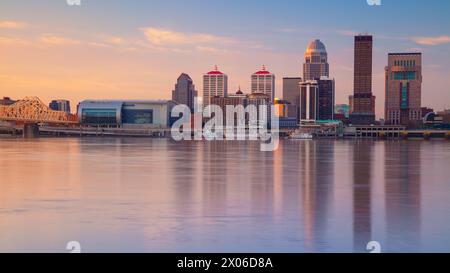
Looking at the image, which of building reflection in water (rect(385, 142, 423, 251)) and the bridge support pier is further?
the bridge support pier

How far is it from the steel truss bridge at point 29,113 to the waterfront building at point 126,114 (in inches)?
260

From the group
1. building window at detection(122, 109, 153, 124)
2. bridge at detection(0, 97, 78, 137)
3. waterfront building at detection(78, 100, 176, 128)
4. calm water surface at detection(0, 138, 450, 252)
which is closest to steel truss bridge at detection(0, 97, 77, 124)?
bridge at detection(0, 97, 78, 137)

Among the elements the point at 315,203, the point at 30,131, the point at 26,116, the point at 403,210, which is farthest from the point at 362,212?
the point at 26,116

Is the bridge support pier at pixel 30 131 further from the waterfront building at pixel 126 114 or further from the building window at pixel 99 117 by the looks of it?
the waterfront building at pixel 126 114

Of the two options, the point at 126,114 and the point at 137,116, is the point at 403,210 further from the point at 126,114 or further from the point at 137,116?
the point at 126,114

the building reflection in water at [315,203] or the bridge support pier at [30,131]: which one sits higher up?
the building reflection in water at [315,203]

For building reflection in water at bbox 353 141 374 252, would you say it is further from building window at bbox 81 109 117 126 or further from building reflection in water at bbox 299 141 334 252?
building window at bbox 81 109 117 126

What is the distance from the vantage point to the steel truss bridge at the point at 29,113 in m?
172

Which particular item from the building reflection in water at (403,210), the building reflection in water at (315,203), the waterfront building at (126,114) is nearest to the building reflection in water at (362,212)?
the building reflection in water at (403,210)

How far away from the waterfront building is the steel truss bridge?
21.6 feet

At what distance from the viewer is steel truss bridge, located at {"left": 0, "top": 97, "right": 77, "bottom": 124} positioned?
6767 inches

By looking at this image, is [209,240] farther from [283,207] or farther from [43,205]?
[43,205]

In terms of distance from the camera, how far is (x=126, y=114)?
186m

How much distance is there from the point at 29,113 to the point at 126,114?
27098 millimetres
